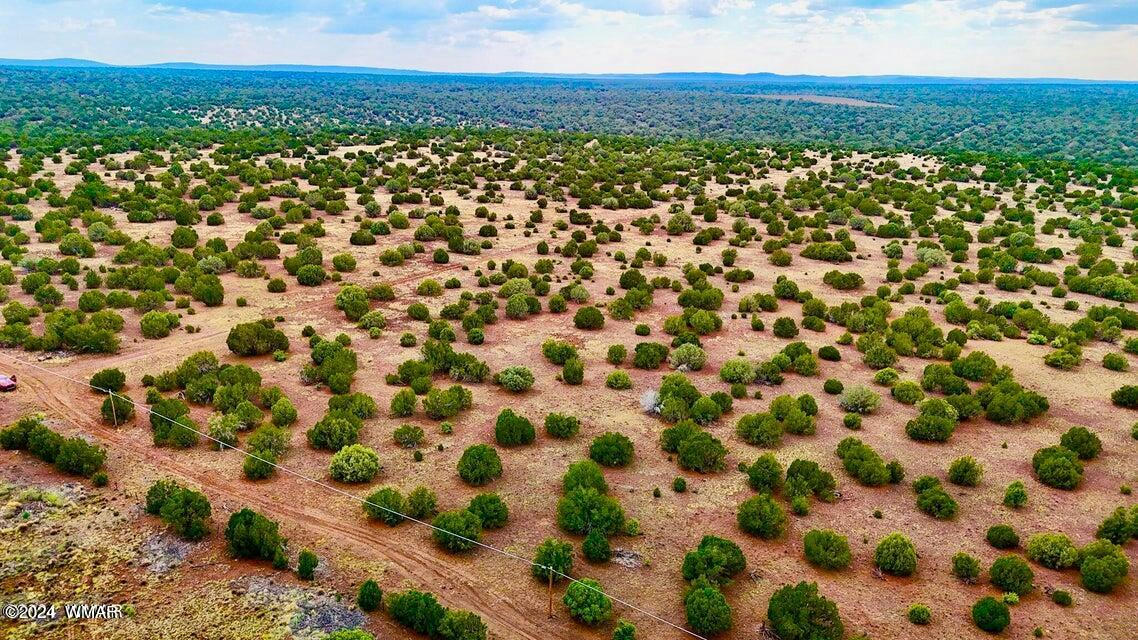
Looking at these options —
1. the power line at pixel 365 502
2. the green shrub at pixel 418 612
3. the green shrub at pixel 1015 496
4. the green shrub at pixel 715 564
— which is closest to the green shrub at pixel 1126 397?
the green shrub at pixel 1015 496

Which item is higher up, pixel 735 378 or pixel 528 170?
pixel 528 170

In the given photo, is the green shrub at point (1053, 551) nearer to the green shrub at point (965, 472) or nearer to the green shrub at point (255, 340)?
the green shrub at point (965, 472)

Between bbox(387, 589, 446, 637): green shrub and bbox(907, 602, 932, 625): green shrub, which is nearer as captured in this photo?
bbox(387, 589, 446, 637): green shrub

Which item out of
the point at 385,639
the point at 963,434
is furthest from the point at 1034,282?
the point at 385,639

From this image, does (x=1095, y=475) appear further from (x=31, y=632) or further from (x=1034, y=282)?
(x=31, y=632)

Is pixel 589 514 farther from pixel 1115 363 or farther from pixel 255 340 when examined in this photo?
pixel 1115 363

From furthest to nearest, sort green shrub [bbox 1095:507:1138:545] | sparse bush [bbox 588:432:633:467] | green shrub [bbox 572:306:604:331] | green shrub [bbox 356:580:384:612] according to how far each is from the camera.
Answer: green shrub [bbox 572:306:604:331] → sparse bush [bbox 588:432:633:467] → green shrub [bbox 1095:507:1138:545] → green shrub [bbox 356:580:384:612]

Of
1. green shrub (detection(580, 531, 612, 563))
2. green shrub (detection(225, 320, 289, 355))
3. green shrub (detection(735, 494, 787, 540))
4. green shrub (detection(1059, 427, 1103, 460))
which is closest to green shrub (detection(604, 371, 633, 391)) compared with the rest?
green shrub (detection(735, 494, 787, 540))

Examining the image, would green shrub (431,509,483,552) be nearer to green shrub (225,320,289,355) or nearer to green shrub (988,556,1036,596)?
green shrub (988,556,1036,596)
